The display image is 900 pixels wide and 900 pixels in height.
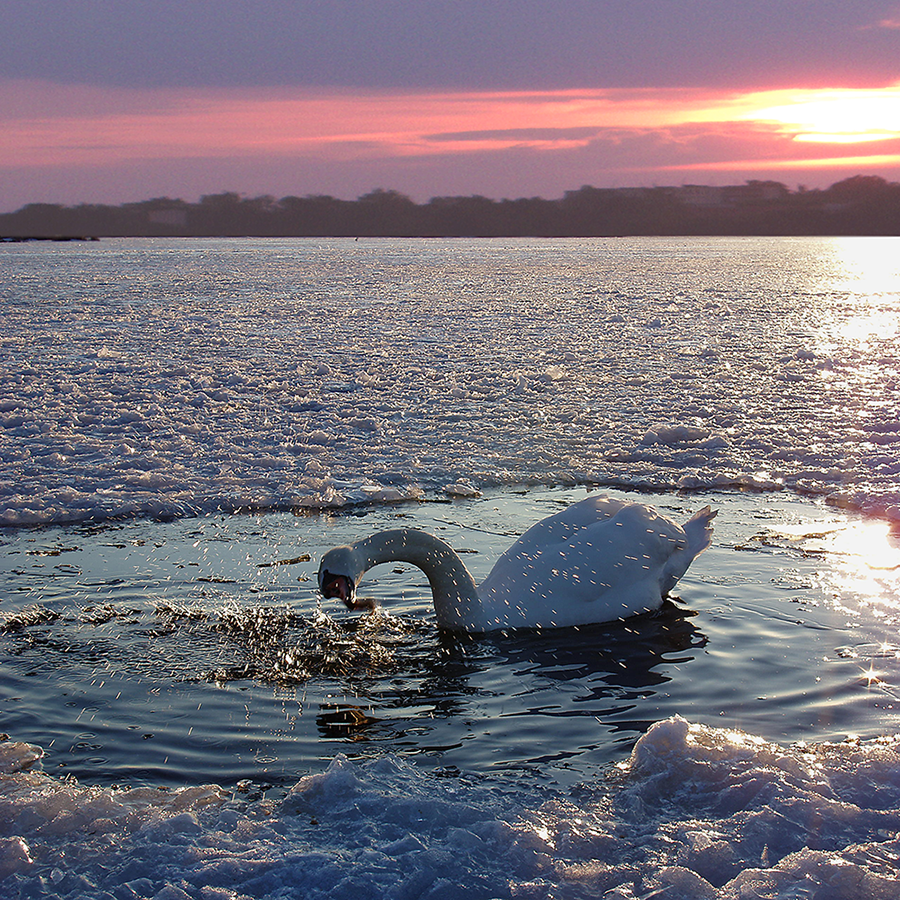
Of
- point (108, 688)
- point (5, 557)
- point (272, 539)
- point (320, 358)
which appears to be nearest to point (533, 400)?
point (320, 358)

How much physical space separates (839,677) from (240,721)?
327cm

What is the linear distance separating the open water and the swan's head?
1.60 feet

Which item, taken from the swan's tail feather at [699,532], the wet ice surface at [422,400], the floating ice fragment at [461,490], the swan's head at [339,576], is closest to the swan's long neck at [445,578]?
the swan's head at [339,576]

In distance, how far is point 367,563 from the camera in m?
5.72

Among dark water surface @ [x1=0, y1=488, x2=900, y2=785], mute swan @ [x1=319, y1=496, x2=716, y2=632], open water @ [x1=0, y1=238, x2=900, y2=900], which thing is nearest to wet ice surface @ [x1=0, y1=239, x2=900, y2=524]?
open water @ [x1=0, y1=238, x2=900, y2=900]

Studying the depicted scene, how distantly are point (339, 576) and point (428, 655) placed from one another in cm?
84

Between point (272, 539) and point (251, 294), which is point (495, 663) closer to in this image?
point (272, 539)

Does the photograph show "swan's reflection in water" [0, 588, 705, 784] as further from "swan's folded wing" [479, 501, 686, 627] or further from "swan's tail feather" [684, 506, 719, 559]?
"swan's tail feather" [684, 506, 719, 559]

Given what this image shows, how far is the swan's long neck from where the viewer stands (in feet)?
19.8

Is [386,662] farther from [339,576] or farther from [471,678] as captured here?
[339,576]

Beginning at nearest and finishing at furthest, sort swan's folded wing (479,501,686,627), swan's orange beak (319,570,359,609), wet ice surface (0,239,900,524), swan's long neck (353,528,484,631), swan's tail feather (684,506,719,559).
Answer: swan's orange beak (319,570,359,609) < swan's long neck (353,528,484,631) < swan's folded wing (479,501,686,627) < swan's tail feather (684,506,719,559) < wet ice surface (0,239,900,524)

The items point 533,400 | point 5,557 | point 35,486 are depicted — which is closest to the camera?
point 5,557

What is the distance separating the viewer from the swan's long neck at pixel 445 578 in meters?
6.03

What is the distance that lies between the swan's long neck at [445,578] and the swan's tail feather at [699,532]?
5.83 feet
